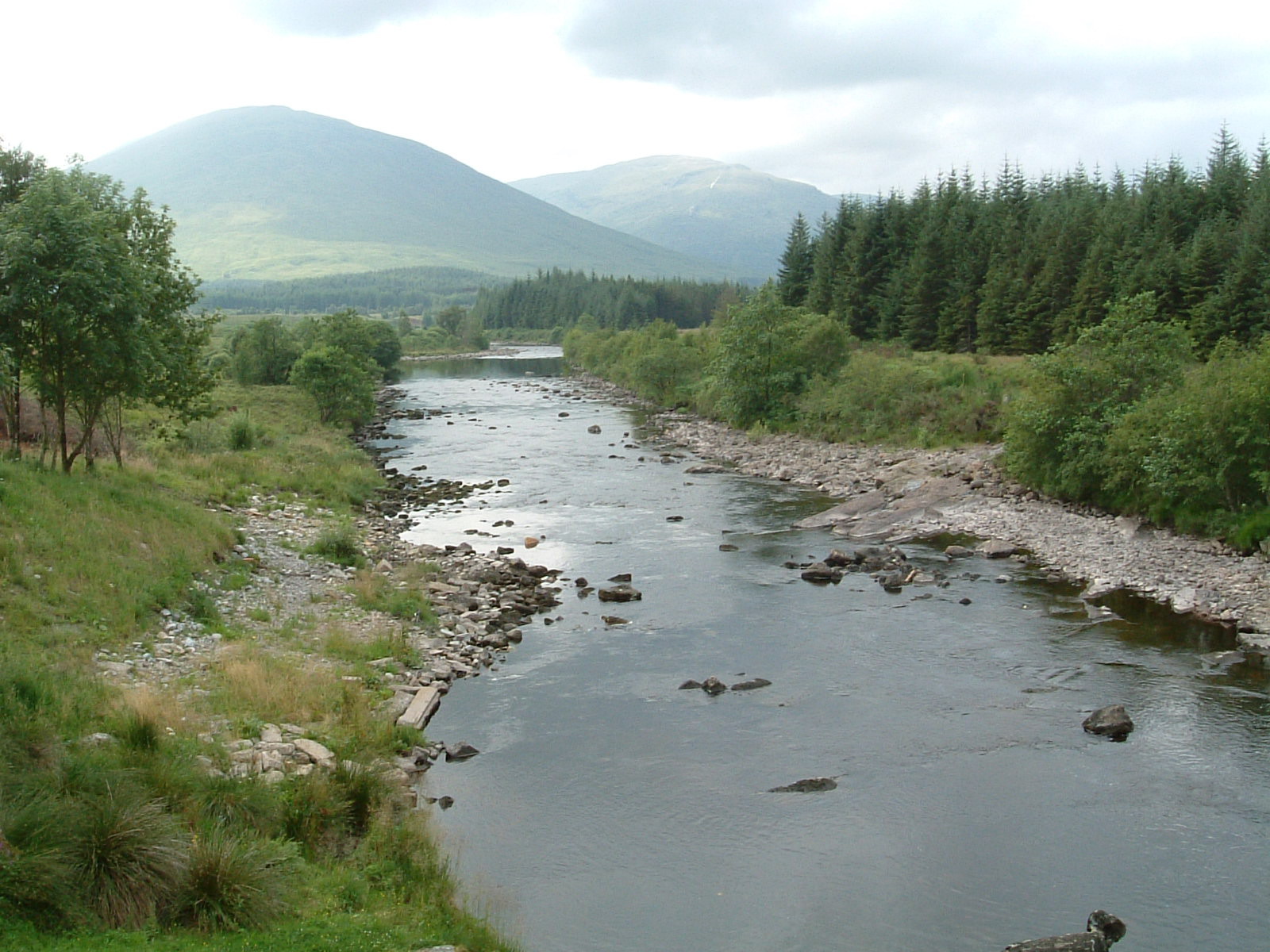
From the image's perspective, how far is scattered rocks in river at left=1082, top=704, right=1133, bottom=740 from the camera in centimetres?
1894

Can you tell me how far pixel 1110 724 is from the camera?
19.0 metres

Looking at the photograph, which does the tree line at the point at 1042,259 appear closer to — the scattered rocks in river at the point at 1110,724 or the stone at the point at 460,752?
the scattered rocks in river at the point at 1110,724

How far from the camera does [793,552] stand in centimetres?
3428

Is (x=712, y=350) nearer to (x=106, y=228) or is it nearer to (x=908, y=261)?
(x=908, y=261)

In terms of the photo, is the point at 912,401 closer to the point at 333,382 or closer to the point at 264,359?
the point at 333,382

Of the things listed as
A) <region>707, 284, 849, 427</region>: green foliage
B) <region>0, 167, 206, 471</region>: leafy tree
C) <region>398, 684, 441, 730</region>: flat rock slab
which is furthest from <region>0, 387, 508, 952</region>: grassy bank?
<region>707, 284, 849, 427</region>: green foliage

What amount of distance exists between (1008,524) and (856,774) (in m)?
21.6

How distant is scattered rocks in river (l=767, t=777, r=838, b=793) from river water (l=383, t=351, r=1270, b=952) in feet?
0.59

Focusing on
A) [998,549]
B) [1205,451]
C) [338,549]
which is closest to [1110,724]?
[998,549]

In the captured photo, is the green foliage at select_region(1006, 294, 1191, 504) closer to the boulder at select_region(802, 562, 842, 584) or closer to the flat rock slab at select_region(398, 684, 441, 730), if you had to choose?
A: the boulder at select_region(802, 562, 842, 584)

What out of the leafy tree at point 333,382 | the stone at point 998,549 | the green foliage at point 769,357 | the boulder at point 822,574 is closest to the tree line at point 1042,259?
the green foliage at point 769,357

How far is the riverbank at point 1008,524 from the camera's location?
89.7 ft

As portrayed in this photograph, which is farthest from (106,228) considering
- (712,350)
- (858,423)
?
(712,350)

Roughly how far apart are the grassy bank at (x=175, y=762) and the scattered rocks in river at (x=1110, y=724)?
42.1 ft
